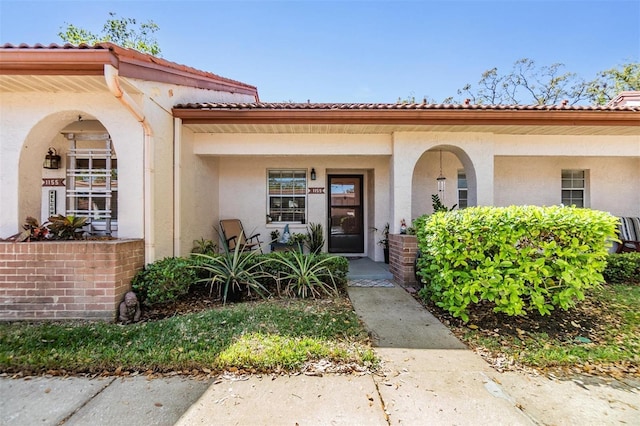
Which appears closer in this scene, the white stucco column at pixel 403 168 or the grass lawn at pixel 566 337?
the grass lawn at pixel 566 337

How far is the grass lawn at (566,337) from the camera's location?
287 cm

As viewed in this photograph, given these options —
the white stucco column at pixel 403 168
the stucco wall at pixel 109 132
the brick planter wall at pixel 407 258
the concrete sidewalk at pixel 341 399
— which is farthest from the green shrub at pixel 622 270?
the stucco wall at pixel 109 132

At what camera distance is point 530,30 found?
37.3ft

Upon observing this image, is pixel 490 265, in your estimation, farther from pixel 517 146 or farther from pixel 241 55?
pixel 241 55

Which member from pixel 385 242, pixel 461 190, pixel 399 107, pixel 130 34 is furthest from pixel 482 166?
pixel 130 34

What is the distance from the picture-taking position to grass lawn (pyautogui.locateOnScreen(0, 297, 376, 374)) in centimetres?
273

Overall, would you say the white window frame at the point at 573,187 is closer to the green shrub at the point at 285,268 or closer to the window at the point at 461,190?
the window at the point at 461,190

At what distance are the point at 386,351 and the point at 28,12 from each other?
1010 centimetres

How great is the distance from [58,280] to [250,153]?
3.72m

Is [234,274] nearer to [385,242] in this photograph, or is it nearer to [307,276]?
[307,276]

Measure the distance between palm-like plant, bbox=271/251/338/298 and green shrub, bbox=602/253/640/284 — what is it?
522 cm

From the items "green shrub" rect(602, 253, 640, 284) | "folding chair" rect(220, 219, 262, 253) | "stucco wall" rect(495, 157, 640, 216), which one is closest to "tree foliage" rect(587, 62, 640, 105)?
"stucco wall" rect(495, 157, 640, 216)

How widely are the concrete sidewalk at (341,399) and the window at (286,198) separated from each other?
17.4 feet

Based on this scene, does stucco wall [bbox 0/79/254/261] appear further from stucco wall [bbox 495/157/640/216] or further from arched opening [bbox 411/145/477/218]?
stucco wall [bbox 495/157/640/216]
